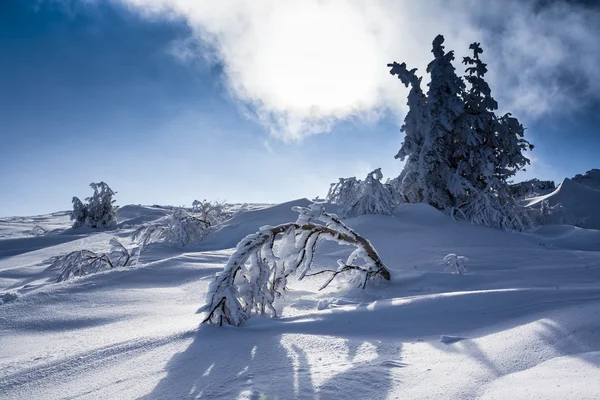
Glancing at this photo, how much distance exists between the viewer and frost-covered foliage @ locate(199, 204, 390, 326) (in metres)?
2.33

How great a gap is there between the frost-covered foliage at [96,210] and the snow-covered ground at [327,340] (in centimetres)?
1082

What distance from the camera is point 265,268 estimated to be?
2.69m

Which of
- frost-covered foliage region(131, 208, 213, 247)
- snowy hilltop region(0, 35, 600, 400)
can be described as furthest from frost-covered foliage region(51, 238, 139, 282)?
frost-covered foliage region(131, 208, 213, 247)

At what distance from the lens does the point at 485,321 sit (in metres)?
2.10

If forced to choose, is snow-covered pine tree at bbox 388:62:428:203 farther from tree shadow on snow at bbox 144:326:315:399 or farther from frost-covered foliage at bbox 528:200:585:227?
tree shadow on snow at bbox 144:326:315:399

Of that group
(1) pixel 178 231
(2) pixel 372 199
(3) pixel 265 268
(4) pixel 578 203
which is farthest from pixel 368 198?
(4) pixel 578 203

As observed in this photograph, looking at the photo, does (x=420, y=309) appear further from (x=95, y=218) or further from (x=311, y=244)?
(x=95, y=218)

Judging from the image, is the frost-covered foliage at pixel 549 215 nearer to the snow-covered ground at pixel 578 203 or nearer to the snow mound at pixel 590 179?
the snow-covered ground at pixel 578 203

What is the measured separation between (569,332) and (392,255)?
3273 millimetres

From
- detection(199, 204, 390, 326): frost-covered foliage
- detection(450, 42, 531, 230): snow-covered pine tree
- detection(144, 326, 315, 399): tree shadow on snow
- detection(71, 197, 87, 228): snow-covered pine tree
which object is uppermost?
detection(450, 42, 531, 230): snow-covered pine tree

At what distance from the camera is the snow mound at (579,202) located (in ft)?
39.6

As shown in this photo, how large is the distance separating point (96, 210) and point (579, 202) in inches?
698

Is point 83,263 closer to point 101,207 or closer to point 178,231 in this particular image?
point 178,231

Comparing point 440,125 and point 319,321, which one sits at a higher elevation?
point 440,125
